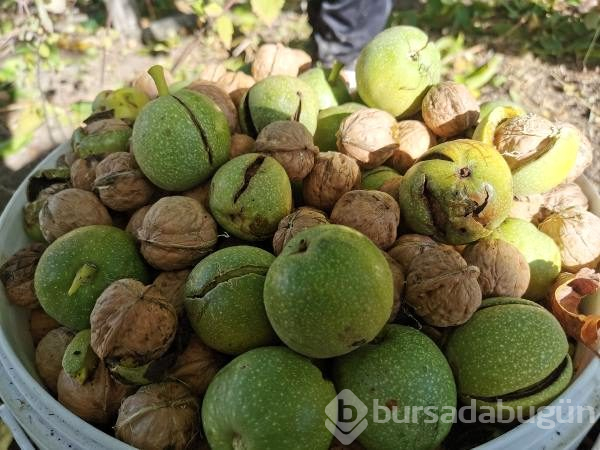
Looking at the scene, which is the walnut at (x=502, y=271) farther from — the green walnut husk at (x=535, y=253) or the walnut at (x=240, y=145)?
the walnut at (x=240, y=145)

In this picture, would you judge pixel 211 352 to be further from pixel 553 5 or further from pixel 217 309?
pixel 553 5

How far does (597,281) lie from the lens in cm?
190

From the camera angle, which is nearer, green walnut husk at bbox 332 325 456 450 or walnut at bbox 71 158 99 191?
green walnut husk at bbox 332 325 456 450

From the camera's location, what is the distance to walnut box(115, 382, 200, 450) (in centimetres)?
154

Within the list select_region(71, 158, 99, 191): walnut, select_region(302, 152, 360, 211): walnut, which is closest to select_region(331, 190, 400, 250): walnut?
select_region(302, 152, 360, 211): walnut

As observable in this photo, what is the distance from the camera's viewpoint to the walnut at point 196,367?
1.69 meters

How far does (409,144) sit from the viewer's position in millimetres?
2303

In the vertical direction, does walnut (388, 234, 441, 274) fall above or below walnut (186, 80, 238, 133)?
below

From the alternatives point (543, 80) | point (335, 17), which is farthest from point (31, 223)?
point (543, 80)

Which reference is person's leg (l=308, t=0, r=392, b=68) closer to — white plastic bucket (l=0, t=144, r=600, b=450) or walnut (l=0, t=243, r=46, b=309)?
walnut (l=0, t=243, r=46, b=309)

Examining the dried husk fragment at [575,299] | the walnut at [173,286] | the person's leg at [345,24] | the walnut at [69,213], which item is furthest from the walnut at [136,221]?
the person's leg at [345,24]

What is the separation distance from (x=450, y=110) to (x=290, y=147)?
81cm

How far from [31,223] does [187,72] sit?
2.95 meters

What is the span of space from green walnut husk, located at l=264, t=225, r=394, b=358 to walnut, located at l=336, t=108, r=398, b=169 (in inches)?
32.5
